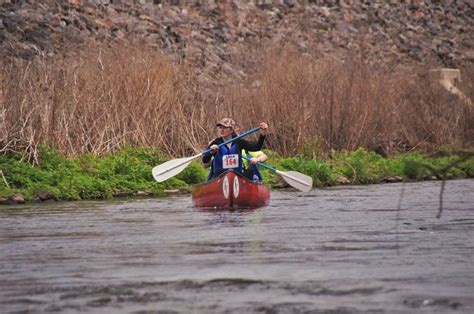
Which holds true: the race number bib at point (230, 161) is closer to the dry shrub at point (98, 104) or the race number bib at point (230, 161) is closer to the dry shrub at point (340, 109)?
the dry shrub at point (98, 104)

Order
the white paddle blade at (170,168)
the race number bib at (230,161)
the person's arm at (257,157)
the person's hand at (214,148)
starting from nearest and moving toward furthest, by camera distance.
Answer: the person's hand at (214,148), the race number bib at (230,161), the person's arm at (257,157), the white paddle blade at (170,168)

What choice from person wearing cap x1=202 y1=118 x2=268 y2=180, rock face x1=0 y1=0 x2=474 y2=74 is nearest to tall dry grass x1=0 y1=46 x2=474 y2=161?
rock face x1=0 y1=0 x2=474 y2=74

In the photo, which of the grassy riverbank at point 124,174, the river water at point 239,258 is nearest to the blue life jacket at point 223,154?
the river water at point 239,258

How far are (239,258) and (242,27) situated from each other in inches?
1219

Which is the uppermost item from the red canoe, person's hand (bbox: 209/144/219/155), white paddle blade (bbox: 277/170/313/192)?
person's hand (bbox: 209/144/219/155)

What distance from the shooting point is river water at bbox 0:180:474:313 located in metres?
9.33

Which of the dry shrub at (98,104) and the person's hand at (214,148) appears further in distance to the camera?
the dry shrub at (98,104)

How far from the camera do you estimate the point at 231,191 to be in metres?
18.0

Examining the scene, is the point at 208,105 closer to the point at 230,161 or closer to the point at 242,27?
the point at 230,161

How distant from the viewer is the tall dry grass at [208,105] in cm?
2133

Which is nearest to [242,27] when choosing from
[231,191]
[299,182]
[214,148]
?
[299,182]

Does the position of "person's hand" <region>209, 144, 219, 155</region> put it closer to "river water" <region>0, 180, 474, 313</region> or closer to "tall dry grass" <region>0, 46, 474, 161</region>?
"river water" <region>0, 180, 474, 313</region>

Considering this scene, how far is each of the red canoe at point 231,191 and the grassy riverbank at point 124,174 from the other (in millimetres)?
2341

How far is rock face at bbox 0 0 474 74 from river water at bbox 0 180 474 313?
1280 cm
